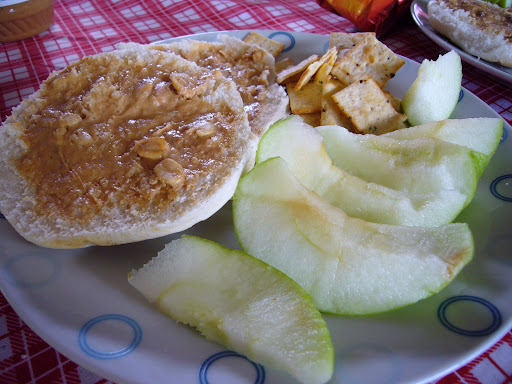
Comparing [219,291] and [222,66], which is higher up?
[222,66]

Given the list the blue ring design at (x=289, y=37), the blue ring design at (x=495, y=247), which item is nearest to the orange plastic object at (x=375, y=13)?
the blue ring design at (x=289, y=37)

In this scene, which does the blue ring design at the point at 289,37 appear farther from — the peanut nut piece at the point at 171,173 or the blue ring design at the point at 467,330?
the blue ring design at the point at 467,330

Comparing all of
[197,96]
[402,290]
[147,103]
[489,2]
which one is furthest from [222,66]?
[489,2]

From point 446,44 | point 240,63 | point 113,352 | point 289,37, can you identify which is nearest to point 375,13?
point 446,44

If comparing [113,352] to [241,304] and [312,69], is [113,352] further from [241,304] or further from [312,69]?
[312,69]

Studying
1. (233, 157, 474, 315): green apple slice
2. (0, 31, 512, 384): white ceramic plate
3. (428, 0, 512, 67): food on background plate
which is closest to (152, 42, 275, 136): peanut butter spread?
(233, 157, 474, 315): green apple slice

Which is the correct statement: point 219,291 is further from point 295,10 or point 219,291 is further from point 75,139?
point 295,10

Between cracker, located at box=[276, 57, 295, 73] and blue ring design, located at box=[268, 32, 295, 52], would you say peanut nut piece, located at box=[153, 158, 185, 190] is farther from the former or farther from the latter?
blue ring design, located at box=[268, 32, 295, 52]
